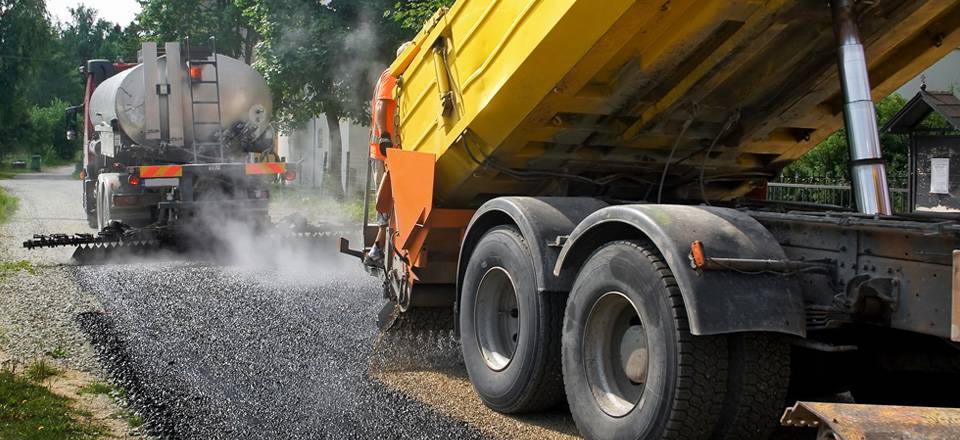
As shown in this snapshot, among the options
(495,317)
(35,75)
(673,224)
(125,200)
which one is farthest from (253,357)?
(35,75)

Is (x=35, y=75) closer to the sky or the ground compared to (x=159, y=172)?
closer to the sky

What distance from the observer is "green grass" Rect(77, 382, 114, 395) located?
18.1ft

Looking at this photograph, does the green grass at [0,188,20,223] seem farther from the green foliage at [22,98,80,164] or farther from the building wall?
the green foliage at [22,98,80,164]

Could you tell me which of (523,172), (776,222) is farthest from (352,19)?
(776,222)

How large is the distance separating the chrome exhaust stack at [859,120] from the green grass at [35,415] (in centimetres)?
358

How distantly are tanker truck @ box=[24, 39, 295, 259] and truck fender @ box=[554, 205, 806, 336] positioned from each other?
9826mm

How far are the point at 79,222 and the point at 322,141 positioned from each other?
18425mm

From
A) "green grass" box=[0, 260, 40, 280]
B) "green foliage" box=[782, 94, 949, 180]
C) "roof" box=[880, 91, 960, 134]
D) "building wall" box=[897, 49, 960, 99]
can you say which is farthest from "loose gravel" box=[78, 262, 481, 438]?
"building wall" box=[897, 49, 960, 99]

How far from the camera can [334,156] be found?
25906mm

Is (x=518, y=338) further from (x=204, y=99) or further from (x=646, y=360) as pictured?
(x=204, y=99)

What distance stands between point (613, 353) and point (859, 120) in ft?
4.75

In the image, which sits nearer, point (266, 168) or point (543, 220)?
A: point (543, 220)

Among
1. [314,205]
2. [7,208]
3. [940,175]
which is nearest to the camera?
[940,175]

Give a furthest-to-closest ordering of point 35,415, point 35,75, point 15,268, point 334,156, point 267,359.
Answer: point 35,75, point 334,156, point 15,268, point 267,359, point 35,415
